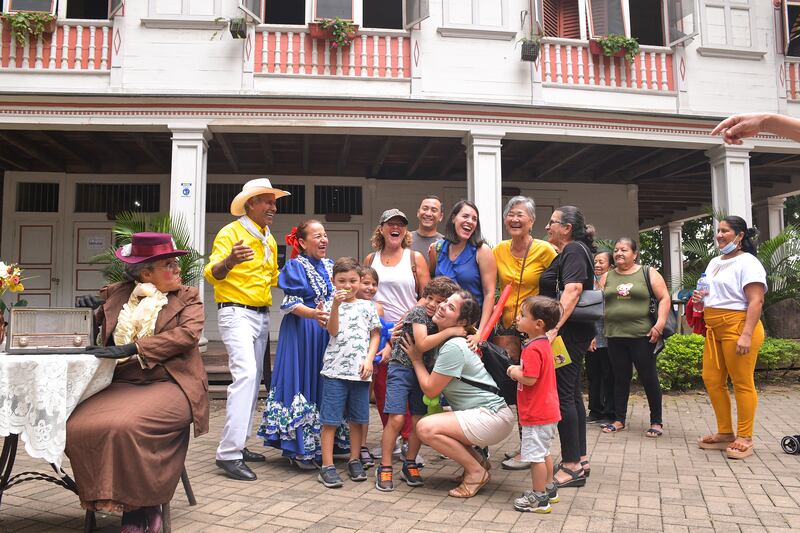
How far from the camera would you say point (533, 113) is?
30.6 ft

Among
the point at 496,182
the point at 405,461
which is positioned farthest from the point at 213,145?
the point at 405,461

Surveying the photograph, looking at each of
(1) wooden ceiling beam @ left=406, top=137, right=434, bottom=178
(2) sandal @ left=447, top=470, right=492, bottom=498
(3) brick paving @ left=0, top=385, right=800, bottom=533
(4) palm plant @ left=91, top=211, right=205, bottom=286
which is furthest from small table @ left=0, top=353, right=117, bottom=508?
(1) wooden ceiling beam @ left=406, top=137, right=434, bottom=178

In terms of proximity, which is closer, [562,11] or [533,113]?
[533,113]

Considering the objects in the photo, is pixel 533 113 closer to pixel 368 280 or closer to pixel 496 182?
pixel 496 182

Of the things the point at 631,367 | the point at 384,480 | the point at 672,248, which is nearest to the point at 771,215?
the point at 672,248

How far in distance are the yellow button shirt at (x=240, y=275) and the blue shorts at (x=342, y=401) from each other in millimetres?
836

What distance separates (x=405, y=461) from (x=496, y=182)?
6.04m

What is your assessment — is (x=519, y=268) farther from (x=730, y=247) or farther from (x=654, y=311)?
(x=654, y=311)

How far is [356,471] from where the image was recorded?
404cm

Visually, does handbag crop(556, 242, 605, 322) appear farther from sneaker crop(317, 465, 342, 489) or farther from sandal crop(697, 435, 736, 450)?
sandal crop(697, 435, 736, 450)

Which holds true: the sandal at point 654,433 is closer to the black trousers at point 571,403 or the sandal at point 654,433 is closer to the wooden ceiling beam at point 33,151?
the black trousers at point 571,403

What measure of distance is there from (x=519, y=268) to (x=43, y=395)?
301 cm

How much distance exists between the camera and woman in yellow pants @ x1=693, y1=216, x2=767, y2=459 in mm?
4656

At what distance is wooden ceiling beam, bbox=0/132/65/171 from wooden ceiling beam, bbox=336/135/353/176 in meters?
5.42
